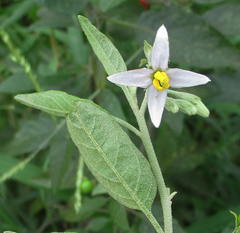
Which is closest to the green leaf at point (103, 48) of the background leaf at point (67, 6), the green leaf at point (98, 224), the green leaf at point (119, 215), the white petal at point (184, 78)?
the white petal at point (184, 78)

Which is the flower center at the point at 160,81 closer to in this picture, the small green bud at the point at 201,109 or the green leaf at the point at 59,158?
the small green bud at the point at 201,109

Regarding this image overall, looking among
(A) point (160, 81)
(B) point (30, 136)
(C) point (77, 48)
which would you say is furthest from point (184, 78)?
(C) point (77, 48)

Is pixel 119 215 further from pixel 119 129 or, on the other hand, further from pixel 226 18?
pixel 226 18

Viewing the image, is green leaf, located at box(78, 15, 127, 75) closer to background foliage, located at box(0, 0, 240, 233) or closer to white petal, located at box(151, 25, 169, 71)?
white petal, located at box(151, 25, 169, 71)

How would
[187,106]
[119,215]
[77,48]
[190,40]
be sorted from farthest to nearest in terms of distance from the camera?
[77,48]
[190,40]
[119,215]
[187,106]

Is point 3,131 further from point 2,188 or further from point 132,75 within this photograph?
point 132,75

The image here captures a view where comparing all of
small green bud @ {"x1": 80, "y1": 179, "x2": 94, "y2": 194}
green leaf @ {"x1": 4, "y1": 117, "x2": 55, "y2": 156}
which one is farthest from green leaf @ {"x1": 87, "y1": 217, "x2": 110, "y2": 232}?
green leaf @ {"x1": 4, "y1": 117, "x2": 55, "y2": 156}
